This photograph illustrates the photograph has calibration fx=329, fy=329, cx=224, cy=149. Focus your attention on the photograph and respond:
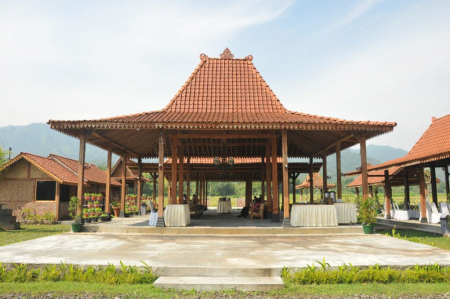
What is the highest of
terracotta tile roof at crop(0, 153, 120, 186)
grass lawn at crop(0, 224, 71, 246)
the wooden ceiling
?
the wooden ceiling

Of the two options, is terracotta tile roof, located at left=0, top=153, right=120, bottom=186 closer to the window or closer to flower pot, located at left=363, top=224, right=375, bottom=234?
the window

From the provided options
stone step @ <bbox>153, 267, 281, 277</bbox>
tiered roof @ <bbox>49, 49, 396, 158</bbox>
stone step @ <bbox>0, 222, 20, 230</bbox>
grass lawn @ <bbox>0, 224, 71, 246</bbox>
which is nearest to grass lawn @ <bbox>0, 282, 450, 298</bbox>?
stone step @ <bbox>153, 267, 281, 277</bbox>

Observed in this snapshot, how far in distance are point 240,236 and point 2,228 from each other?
10848mm

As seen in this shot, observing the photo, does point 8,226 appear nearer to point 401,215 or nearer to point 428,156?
point 428,156

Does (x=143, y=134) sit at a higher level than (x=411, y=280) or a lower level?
higher

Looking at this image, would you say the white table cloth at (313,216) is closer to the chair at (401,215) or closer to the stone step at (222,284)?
the stone step at (222,284)

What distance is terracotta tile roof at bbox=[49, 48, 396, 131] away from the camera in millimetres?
10483

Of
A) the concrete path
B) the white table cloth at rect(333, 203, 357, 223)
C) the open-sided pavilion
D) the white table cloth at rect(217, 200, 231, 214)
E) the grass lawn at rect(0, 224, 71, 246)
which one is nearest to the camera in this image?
the concrete path

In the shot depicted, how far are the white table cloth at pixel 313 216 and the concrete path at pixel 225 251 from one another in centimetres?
106

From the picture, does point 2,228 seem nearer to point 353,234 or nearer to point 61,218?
point 61,218

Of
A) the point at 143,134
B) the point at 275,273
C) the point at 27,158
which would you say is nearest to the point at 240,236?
the point at 275,273

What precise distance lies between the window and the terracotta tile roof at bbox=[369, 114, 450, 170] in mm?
16958

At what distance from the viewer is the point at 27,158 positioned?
1761 centimetres

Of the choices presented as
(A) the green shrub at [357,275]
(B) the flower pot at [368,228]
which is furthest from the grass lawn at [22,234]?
(B) the flower pot at [368,228]
